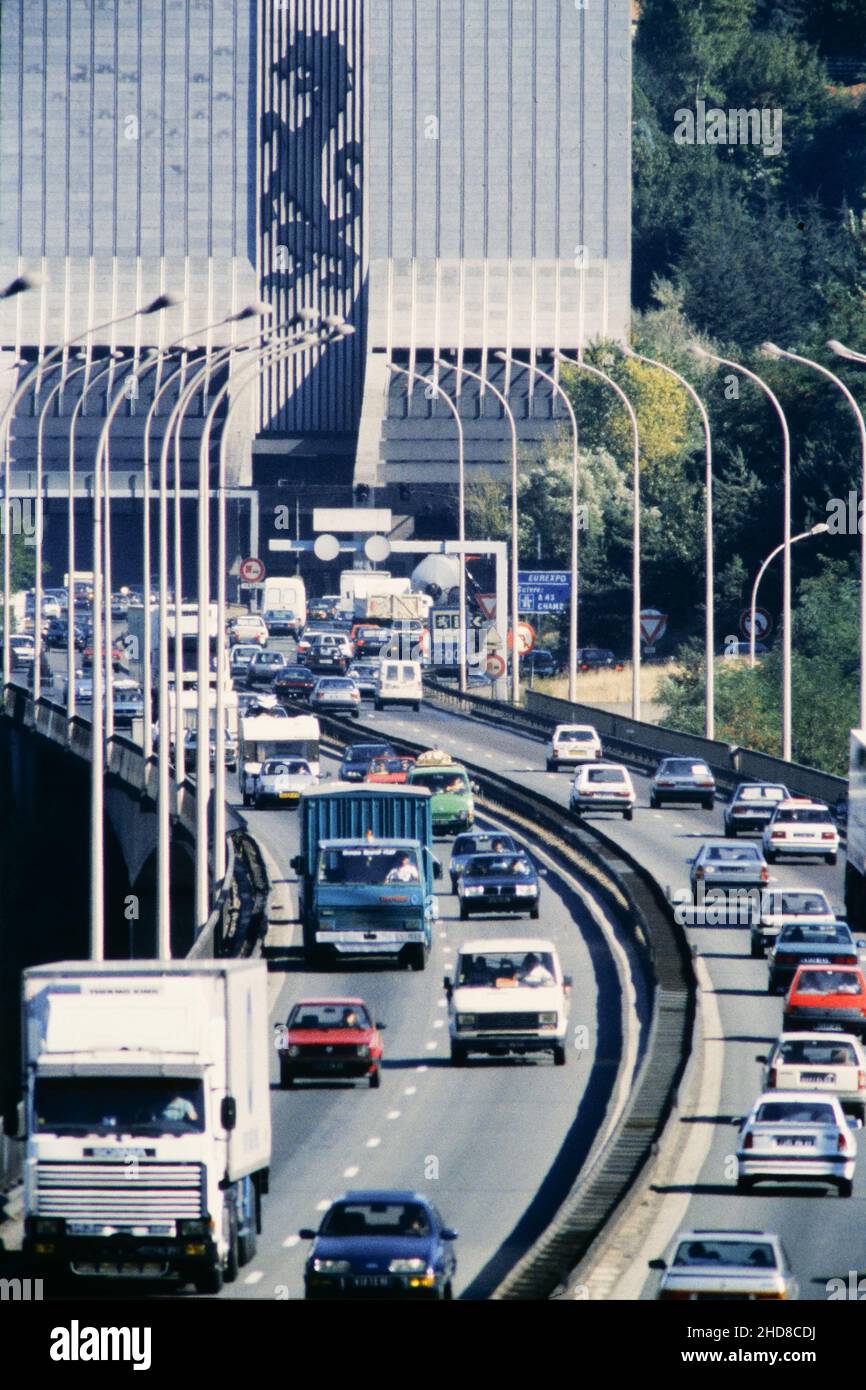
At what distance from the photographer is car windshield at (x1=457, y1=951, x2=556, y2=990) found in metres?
46.2

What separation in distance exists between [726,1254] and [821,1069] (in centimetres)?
1437

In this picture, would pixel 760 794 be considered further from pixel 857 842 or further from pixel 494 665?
pixel 494 665

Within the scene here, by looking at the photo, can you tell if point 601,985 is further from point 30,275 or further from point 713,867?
point 30,275

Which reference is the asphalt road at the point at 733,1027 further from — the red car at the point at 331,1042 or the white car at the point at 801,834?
the red car at the point at 331,1042

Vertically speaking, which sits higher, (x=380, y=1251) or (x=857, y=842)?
(x=380, y=1251)

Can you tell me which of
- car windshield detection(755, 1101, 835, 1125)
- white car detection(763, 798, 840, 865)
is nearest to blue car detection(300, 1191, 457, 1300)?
car windshield detection(755, 1101, 835, 1125)

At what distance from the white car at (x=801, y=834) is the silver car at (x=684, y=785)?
11.7 meters

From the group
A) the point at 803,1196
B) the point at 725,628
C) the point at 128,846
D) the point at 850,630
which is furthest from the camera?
the point at 725,628

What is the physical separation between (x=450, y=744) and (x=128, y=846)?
64.3 feet

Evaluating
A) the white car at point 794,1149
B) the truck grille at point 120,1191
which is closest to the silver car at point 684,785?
the white car at point 794,1149

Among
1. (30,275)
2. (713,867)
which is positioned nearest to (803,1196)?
(30,275)

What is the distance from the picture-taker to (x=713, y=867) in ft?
199

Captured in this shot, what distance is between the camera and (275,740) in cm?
8750

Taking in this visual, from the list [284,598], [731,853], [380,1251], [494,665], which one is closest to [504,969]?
[731,853]
